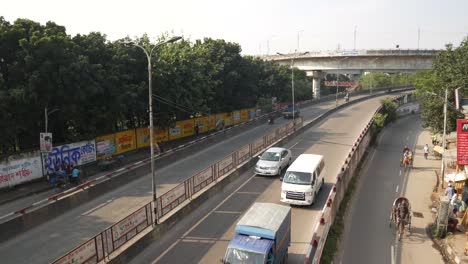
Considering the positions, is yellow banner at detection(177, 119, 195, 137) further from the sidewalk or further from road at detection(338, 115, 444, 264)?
the sidewalk

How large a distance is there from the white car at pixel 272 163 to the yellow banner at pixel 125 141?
1314 cm

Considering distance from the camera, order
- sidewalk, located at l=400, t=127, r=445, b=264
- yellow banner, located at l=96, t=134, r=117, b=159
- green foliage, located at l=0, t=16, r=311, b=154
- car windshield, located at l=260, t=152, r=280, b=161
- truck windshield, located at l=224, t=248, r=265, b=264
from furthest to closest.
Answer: yellow banner, located at l=96, t=134, r=117, b=159 < car windshield, located at l=260, t=152, r=280, b=161 < green foliage, located at l=0, t=16, r=311, b=154 < sidewalk, located at l=400, t=127, r=445, b=264 < truck windshield, located at l=224, t=248, r=265, b=264

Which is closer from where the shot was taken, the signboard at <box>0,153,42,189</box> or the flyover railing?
the flyover railing

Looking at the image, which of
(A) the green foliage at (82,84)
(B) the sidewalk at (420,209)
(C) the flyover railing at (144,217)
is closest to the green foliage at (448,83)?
(B) the sidewalk at (420,209)

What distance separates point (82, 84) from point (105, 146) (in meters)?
6.00

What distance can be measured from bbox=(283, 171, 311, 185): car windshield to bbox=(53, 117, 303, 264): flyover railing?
4726 mm

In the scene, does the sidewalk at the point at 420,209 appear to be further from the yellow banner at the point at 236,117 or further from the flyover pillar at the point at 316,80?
the flyover pillar at the point at 316,80

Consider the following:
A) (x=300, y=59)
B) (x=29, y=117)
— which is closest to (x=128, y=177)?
(x=29, y=117)

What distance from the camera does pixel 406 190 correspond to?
3064cm

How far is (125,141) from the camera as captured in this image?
3438 centimetres

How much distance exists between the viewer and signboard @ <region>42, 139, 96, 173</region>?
2698cm

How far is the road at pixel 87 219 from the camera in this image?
1605 centimetres

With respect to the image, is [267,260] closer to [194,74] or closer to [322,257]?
[322,257]

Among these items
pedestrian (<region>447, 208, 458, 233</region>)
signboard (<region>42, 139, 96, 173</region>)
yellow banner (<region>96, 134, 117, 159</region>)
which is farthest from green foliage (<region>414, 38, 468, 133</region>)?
signboard (<region>42, 139, 96, 173</region>)
